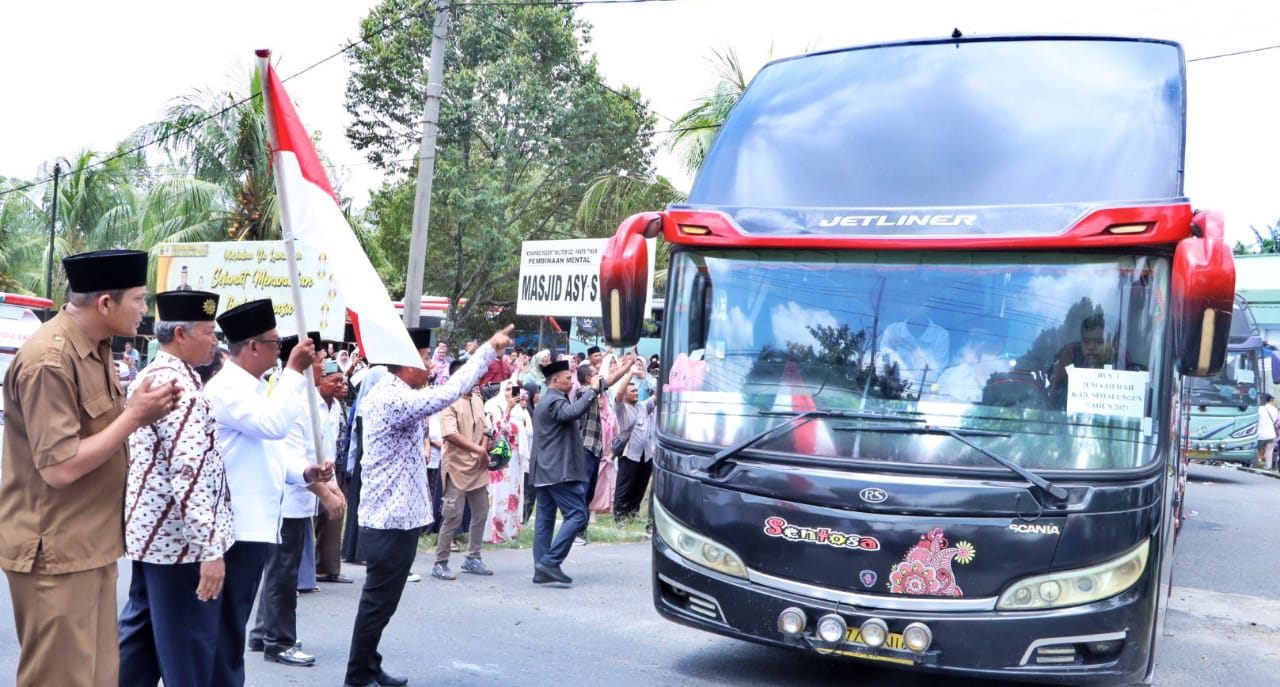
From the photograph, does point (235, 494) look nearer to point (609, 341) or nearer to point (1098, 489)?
point (609, 341)

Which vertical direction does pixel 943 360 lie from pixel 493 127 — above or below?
below

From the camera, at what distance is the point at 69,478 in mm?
3678

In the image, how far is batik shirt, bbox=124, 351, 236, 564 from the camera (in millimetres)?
4109

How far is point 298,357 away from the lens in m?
4.95

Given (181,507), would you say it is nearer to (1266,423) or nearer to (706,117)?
(706,117)

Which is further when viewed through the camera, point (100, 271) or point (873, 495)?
point (873, 495)

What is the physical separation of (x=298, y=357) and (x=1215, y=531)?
1325 cm

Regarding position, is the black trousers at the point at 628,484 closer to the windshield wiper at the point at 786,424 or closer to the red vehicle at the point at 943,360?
the red vehicle at the point at 943,360

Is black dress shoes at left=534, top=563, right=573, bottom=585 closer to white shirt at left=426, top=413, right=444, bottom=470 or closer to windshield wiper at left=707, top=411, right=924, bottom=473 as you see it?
white shirt at left=426, top=413, right=444, bottom=470

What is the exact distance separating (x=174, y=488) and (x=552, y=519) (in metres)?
5.68

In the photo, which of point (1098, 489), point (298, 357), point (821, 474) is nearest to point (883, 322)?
point (821, 474)

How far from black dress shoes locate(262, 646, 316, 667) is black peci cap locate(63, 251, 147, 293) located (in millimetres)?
3202

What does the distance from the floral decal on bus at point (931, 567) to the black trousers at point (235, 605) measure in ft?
9.26

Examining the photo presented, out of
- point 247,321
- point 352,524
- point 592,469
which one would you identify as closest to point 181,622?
point 247,321
